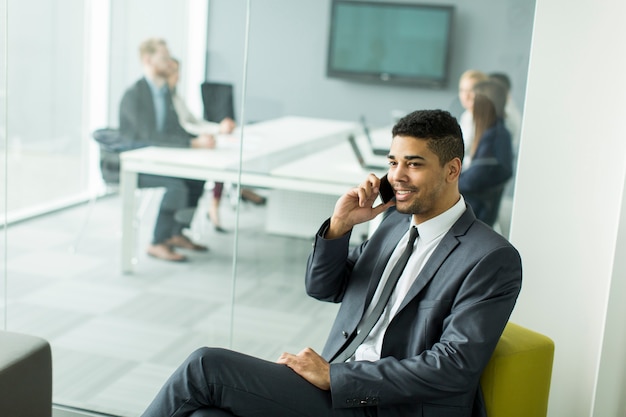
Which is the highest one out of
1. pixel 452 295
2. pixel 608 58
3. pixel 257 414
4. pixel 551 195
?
pixel 608 58

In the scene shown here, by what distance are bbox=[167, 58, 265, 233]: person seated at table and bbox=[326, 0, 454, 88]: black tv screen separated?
1.99 feet

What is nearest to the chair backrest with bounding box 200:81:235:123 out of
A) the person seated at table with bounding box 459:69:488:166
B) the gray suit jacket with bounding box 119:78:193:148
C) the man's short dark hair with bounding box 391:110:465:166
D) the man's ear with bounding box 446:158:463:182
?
the gray suit jacket with bounding box 119:78:193:148

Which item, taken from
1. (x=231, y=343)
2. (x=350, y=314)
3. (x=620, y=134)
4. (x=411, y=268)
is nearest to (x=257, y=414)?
(x=350, y=314)

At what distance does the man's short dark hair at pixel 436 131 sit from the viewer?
239cm

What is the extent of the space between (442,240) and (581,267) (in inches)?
31.5

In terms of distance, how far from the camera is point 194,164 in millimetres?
3549

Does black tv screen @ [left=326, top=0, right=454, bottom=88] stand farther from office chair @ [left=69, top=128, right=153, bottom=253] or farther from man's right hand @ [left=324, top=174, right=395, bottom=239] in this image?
office chair @ [left=69, top=128, right=153, bottom=253]

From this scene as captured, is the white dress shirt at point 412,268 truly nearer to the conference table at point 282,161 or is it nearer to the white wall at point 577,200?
the white wall at point 577,200

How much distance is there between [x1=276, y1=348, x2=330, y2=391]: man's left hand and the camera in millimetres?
2322

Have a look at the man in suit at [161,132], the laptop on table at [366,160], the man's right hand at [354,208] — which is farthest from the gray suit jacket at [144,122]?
the man's right hand at [354,208]

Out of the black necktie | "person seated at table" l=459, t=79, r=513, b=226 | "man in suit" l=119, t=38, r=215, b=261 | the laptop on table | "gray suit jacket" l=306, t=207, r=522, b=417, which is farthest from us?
"man in suit" l=119, t=38, r=215, b=261

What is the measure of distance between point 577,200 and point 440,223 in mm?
734

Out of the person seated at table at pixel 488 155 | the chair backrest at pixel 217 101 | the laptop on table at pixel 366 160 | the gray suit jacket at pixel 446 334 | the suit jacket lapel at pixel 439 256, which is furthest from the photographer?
the chair backrest at pixel 217 101

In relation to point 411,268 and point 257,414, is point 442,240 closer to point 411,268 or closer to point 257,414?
point 411,268
